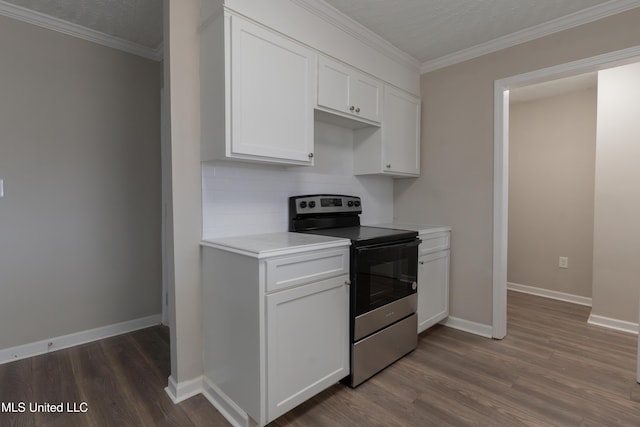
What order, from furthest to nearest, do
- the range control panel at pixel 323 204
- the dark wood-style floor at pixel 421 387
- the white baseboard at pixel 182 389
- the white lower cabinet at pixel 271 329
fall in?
the range control panel at pixel 323 204 → the white baseboard at pixel 182 389 → the dark wood-style floor at pixel 421 387 → the white lower cabinet at pixel 271 329

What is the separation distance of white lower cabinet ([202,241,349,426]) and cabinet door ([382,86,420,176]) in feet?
4.03

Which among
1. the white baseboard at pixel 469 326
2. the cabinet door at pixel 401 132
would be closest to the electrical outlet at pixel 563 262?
the white baseboard at pixel 469 326

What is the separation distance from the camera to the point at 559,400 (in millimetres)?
1833

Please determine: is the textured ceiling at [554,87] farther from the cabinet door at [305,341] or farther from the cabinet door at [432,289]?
the cabinet door at [305,341]

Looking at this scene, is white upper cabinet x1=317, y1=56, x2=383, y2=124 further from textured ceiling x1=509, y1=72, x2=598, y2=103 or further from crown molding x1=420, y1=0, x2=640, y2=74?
textured ceiling x1=509, y1=72, x2=598, y2=103

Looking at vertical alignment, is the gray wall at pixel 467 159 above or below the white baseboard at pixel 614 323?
above

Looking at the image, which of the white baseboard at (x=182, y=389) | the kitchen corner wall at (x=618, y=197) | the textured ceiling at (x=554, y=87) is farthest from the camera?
the textured ceiling at (x=554, y=87)

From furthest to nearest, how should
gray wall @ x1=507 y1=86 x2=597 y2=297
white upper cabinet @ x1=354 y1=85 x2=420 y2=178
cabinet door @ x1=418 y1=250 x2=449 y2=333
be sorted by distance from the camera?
gray wall @ x1=507 y1=86 x2=597 y2=297
white upper cabinet @ x1=354 y1=85 x2=420 y2=178
cabinet door @ x1=418 y1=250 x2=449 y2=333

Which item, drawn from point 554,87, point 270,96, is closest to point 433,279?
point 270,96

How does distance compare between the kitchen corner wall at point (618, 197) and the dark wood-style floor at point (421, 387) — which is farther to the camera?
the kitchen corner wall at point (618, 197)

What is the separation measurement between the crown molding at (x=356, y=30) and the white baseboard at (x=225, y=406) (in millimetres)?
2328

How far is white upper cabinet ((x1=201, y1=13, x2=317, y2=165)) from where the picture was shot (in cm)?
168

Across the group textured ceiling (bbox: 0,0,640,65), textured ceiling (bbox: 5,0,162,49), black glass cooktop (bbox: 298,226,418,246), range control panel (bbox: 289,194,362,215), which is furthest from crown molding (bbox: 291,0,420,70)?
black glass cooktop (bbox: 298,226,418,246)

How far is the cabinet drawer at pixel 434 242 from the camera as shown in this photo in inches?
101
